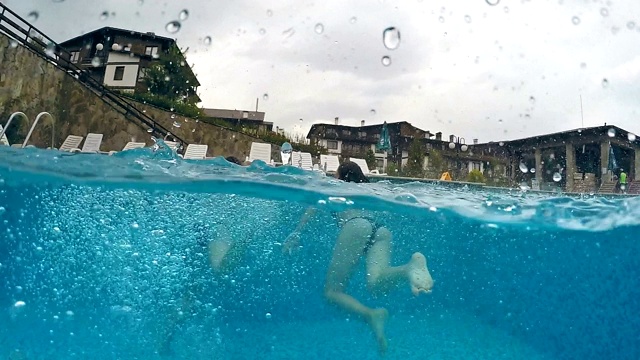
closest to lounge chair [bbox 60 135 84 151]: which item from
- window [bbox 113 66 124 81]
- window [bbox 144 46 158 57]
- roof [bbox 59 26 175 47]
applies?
window [bbox 113 66 124 81]

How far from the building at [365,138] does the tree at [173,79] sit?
257 cm

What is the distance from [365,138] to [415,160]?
1.24 metres

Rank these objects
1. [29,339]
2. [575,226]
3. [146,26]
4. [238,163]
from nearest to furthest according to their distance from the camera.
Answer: [29,339] < [146,26] < [575,226] < [238,163]

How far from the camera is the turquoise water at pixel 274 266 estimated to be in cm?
588

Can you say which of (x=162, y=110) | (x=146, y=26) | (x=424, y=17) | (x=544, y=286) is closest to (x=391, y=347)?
(x=544, y=286)

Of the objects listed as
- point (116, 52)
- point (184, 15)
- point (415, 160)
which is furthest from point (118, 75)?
point (415, 160)

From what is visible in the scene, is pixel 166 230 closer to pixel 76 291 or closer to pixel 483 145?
pixel 76 291

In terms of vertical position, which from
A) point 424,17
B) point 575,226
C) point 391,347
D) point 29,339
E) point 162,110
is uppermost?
point 424,17

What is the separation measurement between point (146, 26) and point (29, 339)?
4519 mm

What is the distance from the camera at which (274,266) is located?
726 centimetres

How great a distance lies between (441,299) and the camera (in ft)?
25.2

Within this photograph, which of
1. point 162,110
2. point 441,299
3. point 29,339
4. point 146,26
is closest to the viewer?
point 29,339

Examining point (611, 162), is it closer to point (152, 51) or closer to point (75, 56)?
point (152, 51)

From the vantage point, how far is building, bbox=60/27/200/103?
6.43 metres
